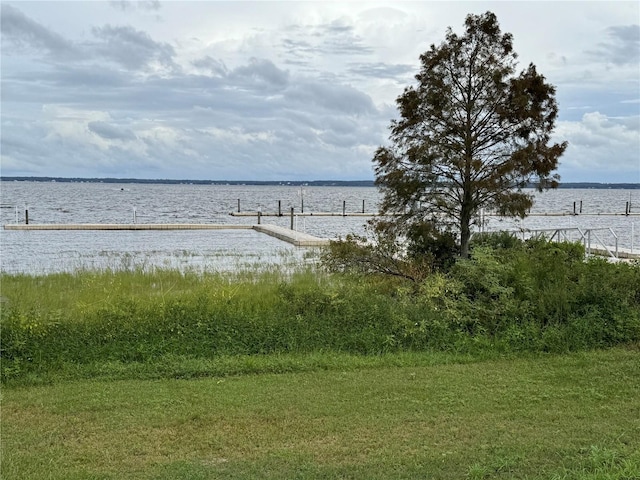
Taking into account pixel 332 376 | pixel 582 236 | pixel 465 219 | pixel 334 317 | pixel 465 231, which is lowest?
pixel 332 376

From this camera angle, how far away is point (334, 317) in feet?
27.1

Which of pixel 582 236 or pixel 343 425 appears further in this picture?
pixel 582 236

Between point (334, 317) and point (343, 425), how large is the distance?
9.55ft

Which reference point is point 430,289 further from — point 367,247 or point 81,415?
point 81,415

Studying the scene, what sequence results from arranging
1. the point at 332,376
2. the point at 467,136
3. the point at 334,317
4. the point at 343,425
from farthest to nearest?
the point at 467,136, the point at 334,317, the point at 332,376, the point at 343,425

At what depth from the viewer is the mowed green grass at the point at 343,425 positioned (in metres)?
4.48

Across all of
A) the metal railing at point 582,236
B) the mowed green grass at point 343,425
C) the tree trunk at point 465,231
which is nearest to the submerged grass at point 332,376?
the mowed green grass at point 343,425

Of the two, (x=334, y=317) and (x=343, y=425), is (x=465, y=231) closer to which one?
(x=334, y=317)

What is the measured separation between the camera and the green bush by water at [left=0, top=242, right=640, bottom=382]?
24.3 ft

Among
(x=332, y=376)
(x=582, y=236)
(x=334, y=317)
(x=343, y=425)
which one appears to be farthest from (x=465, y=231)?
(x=582, y=236)

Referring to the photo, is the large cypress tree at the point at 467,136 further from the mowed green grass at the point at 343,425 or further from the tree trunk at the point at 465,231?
the mowed green grass at the point at 343,425

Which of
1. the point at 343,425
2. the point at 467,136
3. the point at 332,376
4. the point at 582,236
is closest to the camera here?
the point at 343,425

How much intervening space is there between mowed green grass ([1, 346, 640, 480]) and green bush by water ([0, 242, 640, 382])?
2.17 ft

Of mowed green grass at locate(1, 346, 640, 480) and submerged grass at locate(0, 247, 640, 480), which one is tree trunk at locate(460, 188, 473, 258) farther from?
mowed green grass at locate(1, 346, 640, 480)
